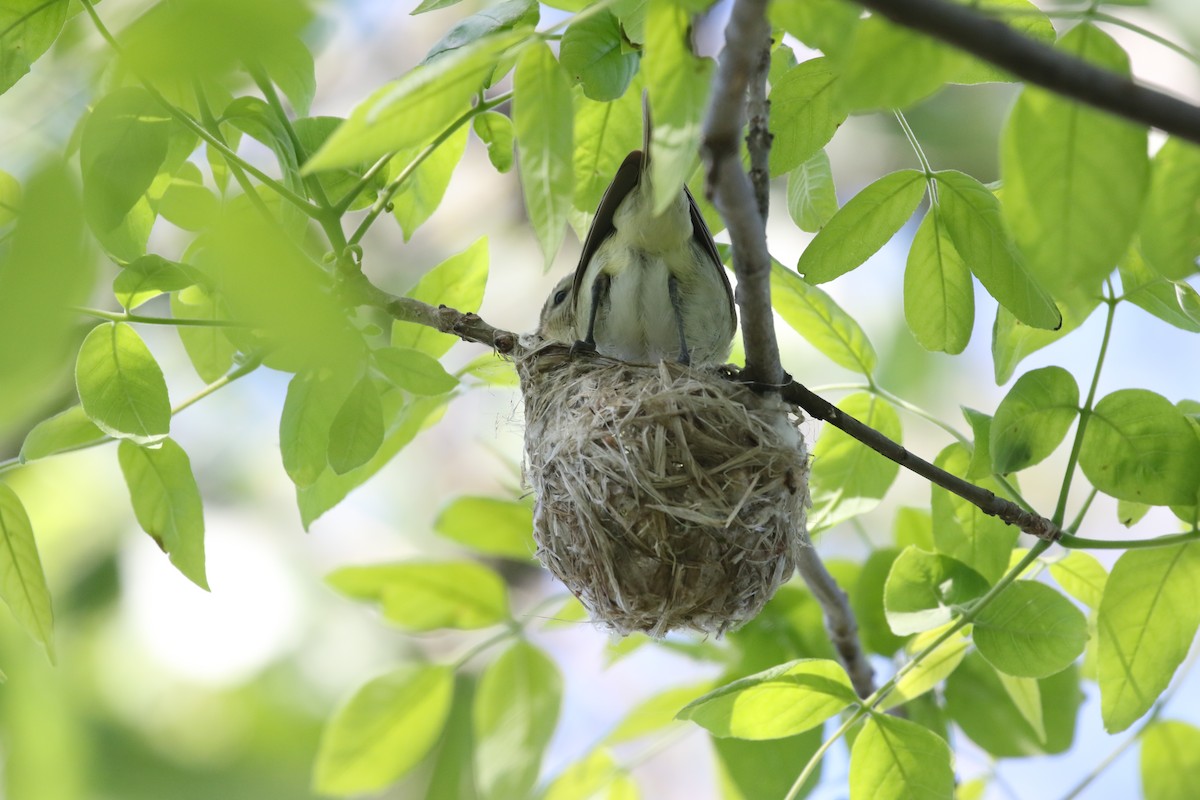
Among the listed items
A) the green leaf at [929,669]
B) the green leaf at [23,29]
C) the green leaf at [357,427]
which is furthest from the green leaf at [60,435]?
the green leaf at [929,669]

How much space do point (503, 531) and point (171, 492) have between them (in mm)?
959

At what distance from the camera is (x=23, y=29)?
1.55 metres

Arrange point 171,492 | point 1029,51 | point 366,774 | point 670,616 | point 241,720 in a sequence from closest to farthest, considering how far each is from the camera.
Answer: point 1029,51 → point 171,492 → point 670,616 → point 366,774 → point 241,720

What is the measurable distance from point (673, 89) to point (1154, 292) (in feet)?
3.66

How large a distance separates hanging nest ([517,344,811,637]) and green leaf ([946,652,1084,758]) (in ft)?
1.99

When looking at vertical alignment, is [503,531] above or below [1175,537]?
above

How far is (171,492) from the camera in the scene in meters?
1.84

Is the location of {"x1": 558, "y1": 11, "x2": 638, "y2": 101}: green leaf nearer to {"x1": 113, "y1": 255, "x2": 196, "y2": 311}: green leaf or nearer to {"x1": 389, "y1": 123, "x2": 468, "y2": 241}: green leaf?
{"x1": 389, "y1": 123, "x2": 468, "y2": 241}: green leaf

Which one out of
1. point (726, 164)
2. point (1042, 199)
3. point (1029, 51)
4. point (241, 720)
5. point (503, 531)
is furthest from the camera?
point (241, 720)

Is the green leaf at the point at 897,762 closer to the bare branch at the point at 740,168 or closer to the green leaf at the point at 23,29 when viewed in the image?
the bare branch at the point at 740,168

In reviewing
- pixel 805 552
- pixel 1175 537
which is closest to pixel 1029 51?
pixel 1175 537

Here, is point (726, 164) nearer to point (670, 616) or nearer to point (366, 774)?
point (670, 616)

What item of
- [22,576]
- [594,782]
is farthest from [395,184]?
[594,782]

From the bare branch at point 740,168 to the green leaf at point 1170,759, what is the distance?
49.3 inches
